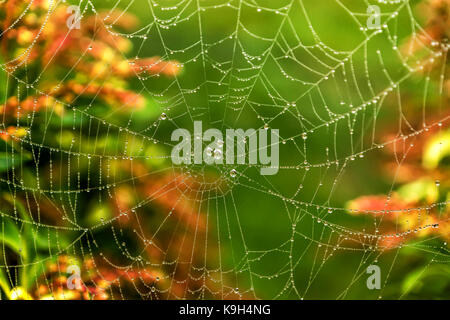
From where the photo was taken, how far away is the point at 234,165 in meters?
1.73

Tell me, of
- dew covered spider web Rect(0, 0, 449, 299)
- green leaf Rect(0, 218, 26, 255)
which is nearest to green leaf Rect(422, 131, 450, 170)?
dew covered spider web Rect(0, 0, 449, 299)

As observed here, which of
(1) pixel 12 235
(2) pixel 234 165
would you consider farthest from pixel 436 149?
(1) pixel 12 235

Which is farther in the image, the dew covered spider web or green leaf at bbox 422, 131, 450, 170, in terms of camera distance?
the dew covered spider web

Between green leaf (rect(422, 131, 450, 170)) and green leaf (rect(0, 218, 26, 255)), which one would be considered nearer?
green leaf (rect(422, 131, 450, 170))

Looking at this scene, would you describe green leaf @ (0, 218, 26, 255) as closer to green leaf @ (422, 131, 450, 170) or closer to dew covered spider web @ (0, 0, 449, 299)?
dew covered spider web @ (0, 0, 449, 299)

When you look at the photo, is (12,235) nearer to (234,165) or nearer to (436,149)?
(234,165)

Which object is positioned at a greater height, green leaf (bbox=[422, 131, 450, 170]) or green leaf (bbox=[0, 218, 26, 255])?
green leaf (bbox=[422, 131, 450, 170])

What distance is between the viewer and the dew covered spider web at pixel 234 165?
5.00 feet

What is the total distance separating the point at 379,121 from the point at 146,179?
0.70 meters

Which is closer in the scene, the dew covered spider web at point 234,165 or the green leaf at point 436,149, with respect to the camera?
the green leaf at point 436,149

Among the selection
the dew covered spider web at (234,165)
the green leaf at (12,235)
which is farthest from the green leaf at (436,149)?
the green leaf at (12,235)

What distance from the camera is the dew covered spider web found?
1.53 m

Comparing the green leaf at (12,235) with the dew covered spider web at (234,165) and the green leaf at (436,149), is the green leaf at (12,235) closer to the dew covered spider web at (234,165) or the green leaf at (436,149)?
the dew covered spider web at (234,165)

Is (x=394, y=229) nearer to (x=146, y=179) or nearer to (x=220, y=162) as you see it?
(x=220, y=162)
